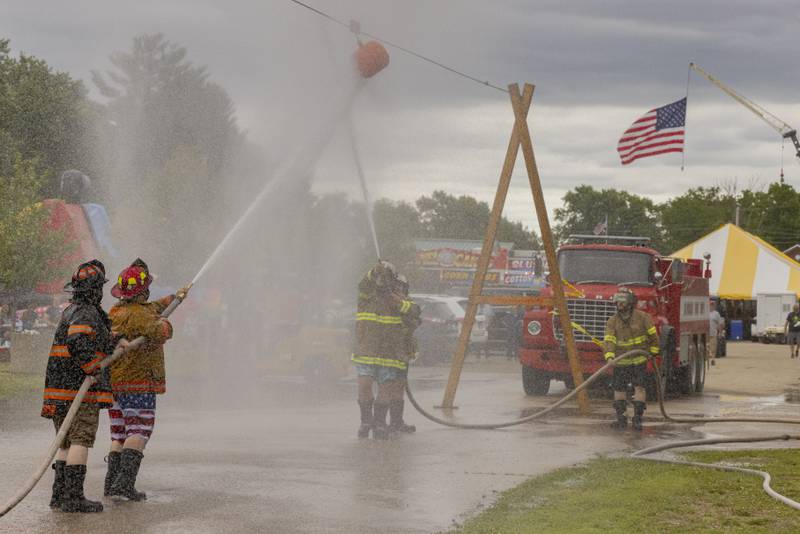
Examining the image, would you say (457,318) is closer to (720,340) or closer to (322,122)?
(720,340)

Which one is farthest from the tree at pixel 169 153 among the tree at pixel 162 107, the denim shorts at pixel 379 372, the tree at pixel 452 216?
the tree at pixel 452 216

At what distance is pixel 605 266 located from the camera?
2147 cm

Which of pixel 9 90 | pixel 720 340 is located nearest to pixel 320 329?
pixel 720 340

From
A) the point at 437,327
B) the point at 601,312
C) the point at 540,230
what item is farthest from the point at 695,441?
the point at 437,327

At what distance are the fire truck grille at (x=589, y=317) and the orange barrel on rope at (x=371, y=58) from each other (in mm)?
6271

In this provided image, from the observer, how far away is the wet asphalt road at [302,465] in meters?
8.42

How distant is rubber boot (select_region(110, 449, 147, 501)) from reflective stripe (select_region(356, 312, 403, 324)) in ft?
15.5

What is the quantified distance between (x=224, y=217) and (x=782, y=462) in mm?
27587

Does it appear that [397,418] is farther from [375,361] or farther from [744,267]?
[744,267]

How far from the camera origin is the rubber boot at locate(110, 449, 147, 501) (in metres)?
9.02

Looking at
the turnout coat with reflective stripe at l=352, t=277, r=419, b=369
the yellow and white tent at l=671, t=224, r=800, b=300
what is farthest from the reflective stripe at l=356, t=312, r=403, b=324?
the yellow and white tent at l=671, t=224, r=800, b=300

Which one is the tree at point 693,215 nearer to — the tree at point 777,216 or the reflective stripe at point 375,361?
the tree at point 777,216

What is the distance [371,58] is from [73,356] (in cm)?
830

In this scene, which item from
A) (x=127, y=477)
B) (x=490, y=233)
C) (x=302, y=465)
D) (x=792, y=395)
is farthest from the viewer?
(x=792, y=395)
